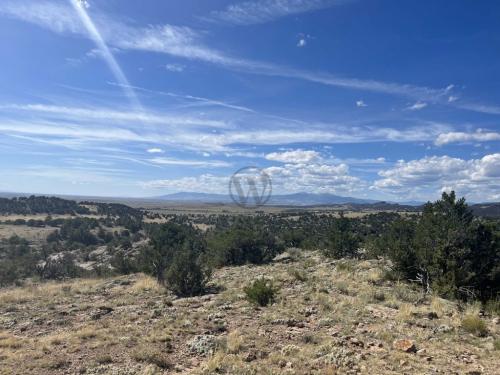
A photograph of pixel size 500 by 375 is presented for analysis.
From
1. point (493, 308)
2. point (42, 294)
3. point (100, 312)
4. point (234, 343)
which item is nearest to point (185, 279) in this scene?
point (100, 312)

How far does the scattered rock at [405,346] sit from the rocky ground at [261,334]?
0.07 feet

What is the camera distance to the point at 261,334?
11141mm

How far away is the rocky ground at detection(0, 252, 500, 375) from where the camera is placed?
892cm

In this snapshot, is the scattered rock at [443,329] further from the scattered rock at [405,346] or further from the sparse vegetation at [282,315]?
the scattered rock at [405,346]

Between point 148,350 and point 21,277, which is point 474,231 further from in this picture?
point 21,277

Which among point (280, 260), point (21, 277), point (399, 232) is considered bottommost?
point (21, 277)

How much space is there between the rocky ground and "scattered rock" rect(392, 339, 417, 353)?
0.02 m

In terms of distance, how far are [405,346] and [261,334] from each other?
3805 mm

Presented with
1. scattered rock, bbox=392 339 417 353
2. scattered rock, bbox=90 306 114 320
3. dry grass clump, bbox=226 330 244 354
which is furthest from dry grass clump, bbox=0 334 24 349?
scattered rock, bbox=392 339 417 353

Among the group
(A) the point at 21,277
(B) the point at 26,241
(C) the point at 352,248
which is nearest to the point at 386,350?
(C) the point at 352,248

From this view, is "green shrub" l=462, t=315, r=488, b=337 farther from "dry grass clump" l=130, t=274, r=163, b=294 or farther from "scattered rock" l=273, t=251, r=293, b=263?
"scattered rock" l=273, t=251, r=293, b=263

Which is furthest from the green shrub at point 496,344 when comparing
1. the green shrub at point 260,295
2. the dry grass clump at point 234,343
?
the green shrub at point 260,295

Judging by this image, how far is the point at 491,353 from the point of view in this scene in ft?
30.1

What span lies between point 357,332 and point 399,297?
486 cm
